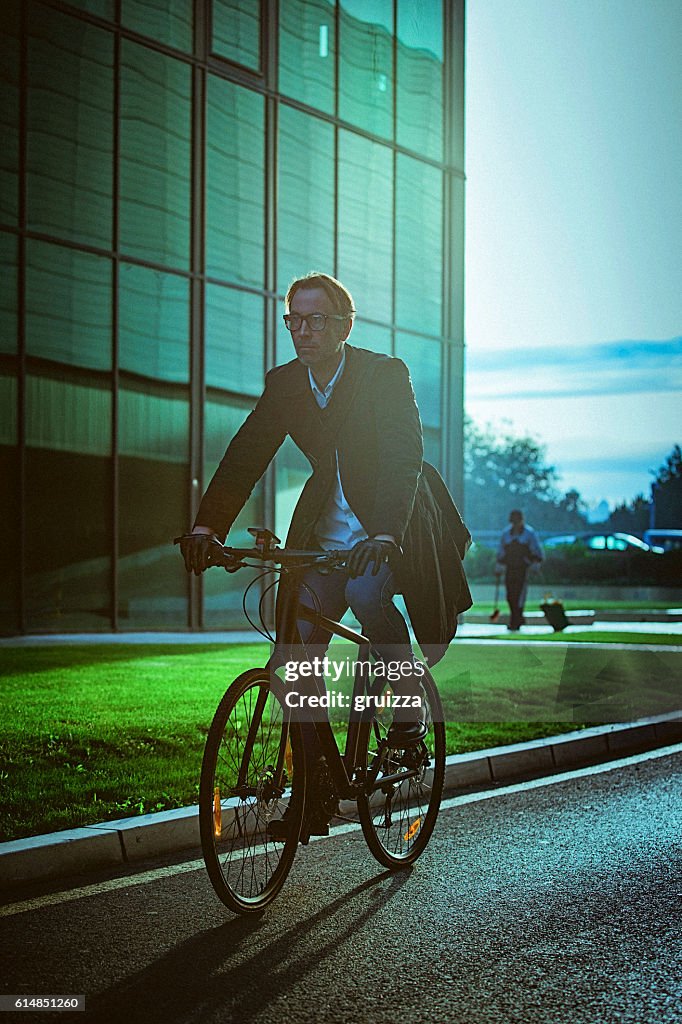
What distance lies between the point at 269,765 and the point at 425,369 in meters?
18.8

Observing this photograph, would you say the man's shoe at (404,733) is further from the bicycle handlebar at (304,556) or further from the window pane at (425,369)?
the window pane at (425,369)

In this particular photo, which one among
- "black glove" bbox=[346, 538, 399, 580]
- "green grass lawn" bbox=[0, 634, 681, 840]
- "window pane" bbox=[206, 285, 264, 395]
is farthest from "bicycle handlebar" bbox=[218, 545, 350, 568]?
"window pane" bbox=[206, 285, 264, 395]

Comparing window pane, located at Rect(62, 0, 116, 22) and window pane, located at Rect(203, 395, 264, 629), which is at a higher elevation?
window pane, located at Rect(62, 0, 116, 22)

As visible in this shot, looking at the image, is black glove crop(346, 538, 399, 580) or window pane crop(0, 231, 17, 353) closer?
black glove crop(346, 538, 399, 580)

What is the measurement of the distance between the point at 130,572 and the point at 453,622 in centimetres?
1327

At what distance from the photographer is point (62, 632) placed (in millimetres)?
16891

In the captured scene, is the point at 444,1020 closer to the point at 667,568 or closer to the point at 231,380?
the point at 231,380

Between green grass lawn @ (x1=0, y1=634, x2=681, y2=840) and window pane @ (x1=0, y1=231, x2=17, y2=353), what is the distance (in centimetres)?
450

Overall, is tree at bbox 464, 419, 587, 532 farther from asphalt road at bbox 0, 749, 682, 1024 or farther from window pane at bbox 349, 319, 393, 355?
asphalt road at bbox 0, 749, 682, 1024

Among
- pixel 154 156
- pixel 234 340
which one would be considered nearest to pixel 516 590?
pixel 234 340

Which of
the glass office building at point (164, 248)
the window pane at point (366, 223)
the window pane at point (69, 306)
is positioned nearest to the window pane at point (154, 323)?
the glass office building at point (164, 248)

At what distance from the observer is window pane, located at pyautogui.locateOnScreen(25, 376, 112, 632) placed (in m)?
16.7

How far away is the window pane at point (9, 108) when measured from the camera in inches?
646

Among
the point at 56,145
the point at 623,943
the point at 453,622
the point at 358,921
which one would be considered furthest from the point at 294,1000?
the point at 56,145
